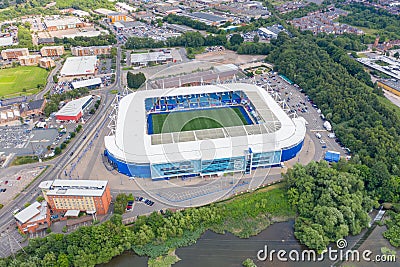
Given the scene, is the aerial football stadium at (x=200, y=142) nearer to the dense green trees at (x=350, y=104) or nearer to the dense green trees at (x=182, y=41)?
the dense green trees at (x=350, y=104)

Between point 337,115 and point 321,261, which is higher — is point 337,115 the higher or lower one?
the higher one

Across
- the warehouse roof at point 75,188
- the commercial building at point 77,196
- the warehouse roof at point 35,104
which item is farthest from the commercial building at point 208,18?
the commercial building at point 77,196

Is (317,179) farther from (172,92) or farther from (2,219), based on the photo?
(2,219)

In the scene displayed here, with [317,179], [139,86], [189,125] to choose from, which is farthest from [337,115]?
[139,86]

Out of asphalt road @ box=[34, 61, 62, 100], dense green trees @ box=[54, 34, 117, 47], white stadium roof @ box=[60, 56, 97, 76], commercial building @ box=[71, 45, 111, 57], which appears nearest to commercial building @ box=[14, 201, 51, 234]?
asphalt road @ box=[34, 61, 62, 100]

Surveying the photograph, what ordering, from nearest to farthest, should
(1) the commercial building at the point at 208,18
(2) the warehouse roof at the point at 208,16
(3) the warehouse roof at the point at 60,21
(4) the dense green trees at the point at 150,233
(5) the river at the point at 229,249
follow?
(4) the dense green trees at the point at 150,233 → (5) the river at the point at 229,249 → (3) the warehouse roof at the point at 60,21 → (1) the commercial building at the point at 208,18 → (2) the warehouse roof at the point at 208,16

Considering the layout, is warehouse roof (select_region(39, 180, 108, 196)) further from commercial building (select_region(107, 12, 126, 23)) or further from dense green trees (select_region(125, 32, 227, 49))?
commercial building (select_region(107, 12, 126, 23))
